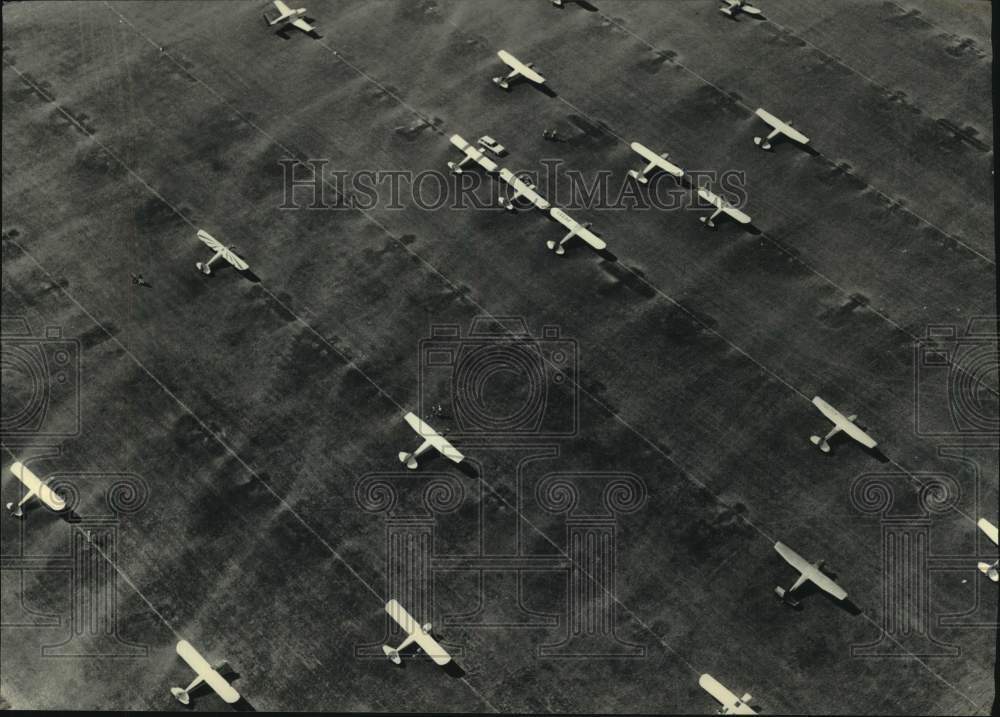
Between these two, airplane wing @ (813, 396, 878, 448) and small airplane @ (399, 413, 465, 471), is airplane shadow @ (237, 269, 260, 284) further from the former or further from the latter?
airplane wing @ (813, 396, 878, 448)

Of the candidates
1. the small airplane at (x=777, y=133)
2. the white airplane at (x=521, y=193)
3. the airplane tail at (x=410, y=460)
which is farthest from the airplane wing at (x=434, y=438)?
the small airplane at (x=777, y=133)

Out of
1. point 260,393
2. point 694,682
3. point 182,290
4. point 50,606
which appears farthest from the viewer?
point 182,290

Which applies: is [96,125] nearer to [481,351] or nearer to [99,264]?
[99,264]

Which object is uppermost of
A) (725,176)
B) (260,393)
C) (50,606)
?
(725,176)

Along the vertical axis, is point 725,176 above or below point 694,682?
above

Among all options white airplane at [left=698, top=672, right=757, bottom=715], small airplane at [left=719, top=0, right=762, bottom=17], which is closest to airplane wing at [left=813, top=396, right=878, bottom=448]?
white airplane at [left=698, top=672, right=757, bottom=715]

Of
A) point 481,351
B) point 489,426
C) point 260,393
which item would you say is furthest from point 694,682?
point 260,393

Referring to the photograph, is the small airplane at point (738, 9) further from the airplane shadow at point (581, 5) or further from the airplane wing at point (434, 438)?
the airplane wing at point (434, 438)

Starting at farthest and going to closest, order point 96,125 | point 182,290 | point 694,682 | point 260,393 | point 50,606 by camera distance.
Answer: point 96,125 → point 182,290 → point 260,393 → point 50,606 → point 694,682

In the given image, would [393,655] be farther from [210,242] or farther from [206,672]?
[210,242]
